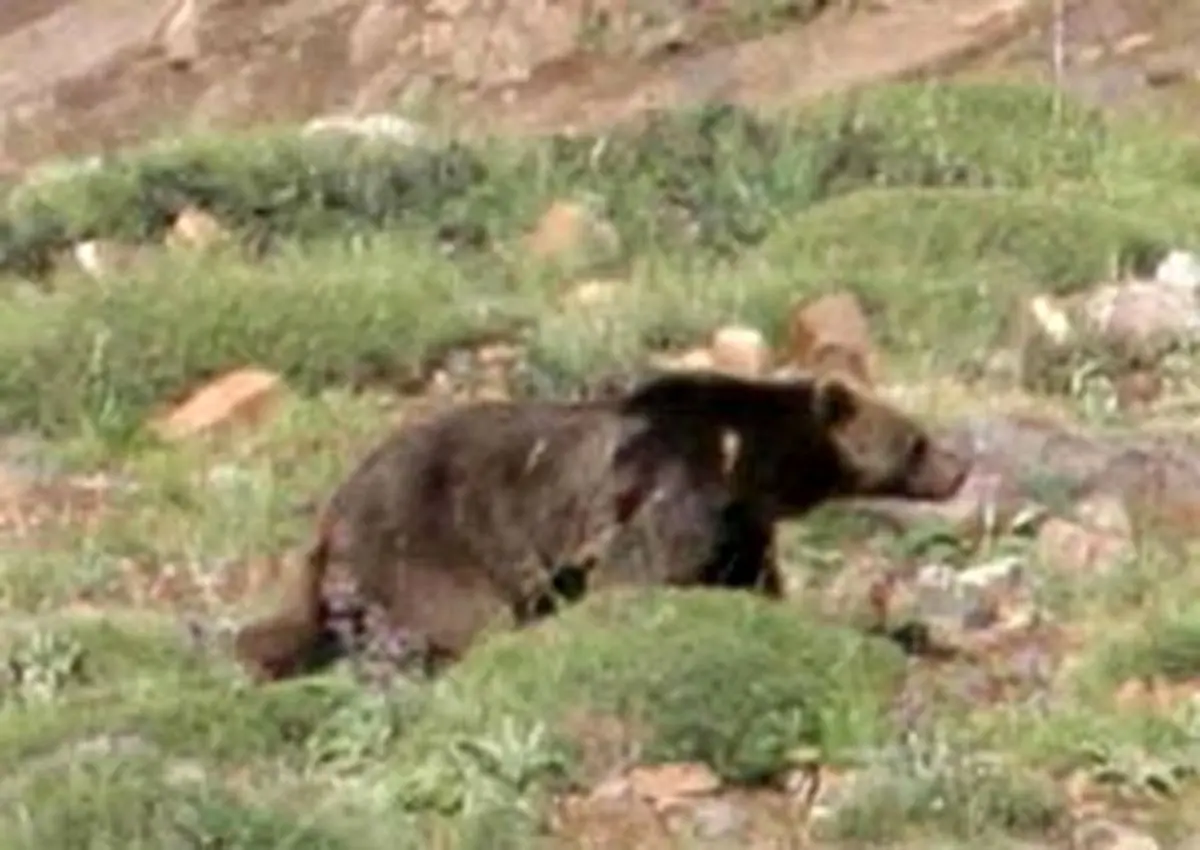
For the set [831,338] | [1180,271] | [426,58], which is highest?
[831,338]

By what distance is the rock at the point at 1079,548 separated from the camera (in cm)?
827

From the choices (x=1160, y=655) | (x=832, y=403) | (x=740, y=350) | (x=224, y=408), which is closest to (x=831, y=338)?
(x=740, y=350)

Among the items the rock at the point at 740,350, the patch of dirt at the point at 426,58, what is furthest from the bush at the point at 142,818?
the patch of dirt at the point at 426,58

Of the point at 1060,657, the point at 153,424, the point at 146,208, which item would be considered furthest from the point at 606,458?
the point at 146,208

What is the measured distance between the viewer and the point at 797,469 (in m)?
8.46

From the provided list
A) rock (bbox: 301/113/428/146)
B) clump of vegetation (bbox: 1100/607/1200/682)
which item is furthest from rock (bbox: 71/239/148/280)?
clump of vegetation (bbox: 1100/607/1200/682)

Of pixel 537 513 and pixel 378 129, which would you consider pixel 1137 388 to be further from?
pixel 378 129

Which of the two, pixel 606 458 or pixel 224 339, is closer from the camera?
pixel 606 458

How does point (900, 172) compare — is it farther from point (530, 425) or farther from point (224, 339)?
point (530, 425)

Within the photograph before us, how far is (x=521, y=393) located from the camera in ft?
33.5

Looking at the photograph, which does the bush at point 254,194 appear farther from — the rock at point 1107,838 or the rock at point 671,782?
the rock at point 1107,838

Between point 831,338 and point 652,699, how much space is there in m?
3.52

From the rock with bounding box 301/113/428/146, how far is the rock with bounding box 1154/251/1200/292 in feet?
8.16

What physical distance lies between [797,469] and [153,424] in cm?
215
